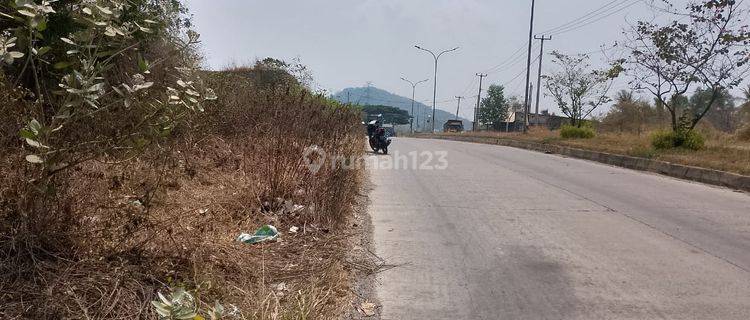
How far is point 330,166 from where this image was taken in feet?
22.4

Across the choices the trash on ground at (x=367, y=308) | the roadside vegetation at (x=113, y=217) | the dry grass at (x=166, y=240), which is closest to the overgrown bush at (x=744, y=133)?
the dry grass at (x=166, y=240)

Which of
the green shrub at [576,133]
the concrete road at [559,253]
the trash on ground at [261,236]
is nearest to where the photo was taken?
the concrete road at [559,253]

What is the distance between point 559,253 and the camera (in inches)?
219

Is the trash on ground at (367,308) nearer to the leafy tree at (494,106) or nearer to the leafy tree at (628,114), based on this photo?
the leafy tree at (628,114)

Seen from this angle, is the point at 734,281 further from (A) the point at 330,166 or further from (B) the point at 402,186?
(B) the point at 402,186

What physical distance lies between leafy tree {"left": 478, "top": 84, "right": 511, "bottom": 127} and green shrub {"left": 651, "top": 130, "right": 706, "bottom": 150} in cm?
6642

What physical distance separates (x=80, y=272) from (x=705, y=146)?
65.5 ft

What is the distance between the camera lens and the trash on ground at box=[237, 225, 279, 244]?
15.2 feet

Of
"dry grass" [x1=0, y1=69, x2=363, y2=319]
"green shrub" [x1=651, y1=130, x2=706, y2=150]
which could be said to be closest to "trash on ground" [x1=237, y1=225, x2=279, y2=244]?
"dry grass" [x1=0, y1=69, x2=363, y2=319]

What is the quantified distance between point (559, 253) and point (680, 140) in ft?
50.9

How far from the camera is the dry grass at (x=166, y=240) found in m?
3.02

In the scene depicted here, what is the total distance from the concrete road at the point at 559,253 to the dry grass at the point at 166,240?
68 cm

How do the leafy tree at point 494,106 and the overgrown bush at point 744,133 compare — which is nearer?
the overgrown bush at point 744,133

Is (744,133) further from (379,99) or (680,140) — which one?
(379,99)
